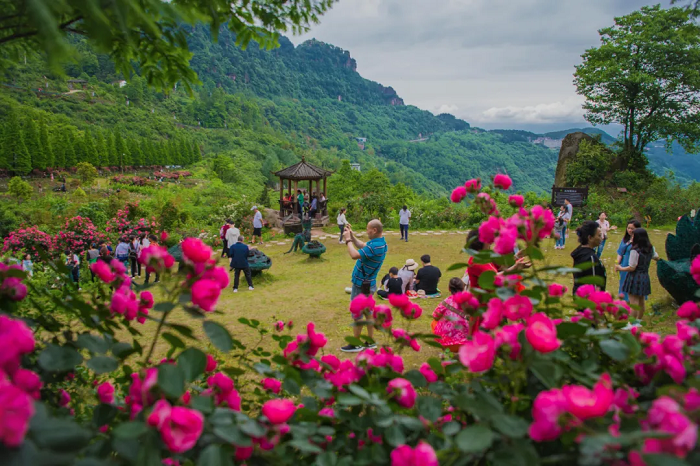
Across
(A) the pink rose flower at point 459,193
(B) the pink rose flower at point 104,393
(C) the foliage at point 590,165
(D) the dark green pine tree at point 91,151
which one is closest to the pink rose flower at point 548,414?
(A) the pink rose flower at point 459,193

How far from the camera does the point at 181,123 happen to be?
75.8 m

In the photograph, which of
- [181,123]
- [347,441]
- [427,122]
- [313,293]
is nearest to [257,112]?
[181,123]

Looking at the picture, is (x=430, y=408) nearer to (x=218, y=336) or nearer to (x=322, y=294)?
(x=218, y=336)

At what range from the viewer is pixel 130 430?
85 centimetres

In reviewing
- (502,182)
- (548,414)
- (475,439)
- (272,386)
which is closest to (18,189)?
(272,386)

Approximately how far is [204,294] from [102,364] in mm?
342

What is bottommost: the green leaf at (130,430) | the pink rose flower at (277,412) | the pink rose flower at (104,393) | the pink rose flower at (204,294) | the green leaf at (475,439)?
the pink rose flower at (104,393)

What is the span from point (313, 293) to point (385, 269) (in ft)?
7.54

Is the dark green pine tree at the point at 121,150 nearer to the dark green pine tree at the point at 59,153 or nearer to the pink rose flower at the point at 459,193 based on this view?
the dark green pine tree at the point at 59,153

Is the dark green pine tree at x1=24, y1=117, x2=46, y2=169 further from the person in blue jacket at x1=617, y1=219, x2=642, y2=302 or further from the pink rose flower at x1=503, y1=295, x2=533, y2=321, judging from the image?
the pink rose flower at x1=503, y1=295, x2=533, y2=321

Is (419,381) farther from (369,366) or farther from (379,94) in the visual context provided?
(379,94)

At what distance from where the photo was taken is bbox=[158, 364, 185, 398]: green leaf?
36.5 inches

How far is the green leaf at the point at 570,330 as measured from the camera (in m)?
1.19

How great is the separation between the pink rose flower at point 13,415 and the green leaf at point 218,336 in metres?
0.43
